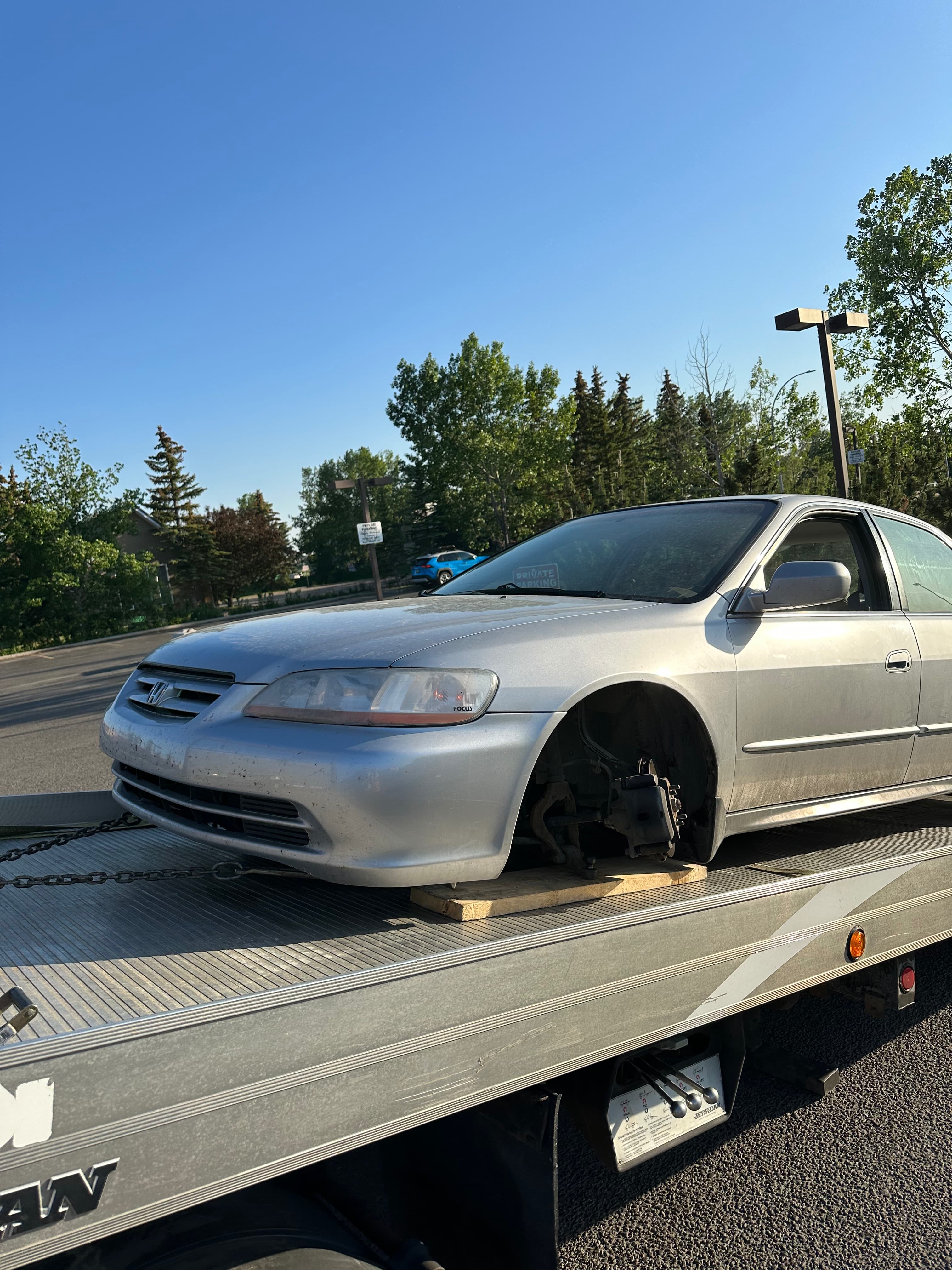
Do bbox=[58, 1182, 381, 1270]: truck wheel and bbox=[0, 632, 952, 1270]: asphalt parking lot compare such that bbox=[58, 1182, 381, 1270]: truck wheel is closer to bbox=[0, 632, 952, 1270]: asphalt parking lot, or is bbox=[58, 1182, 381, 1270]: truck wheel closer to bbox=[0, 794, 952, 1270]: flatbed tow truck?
bbox=[0, 794, 952, 1270]: flatbed tow truck

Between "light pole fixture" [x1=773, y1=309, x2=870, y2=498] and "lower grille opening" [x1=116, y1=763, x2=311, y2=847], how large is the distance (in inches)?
525

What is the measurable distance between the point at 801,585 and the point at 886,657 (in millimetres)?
722

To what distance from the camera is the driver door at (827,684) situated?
117 inches

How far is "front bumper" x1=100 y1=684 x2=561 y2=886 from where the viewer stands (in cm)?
218

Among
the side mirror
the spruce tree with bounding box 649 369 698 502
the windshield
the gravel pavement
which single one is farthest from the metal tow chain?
the spruce tree with bounding box 649 369 698 502

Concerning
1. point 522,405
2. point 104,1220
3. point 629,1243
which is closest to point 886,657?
point 629,1243

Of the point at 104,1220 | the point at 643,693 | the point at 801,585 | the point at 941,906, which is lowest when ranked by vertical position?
the point at 941,906

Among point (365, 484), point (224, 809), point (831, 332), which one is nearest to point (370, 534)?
point (365, 484)

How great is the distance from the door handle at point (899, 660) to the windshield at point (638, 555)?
690 mm

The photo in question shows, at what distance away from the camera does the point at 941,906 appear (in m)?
3.09

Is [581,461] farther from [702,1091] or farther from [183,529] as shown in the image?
[702,1091]

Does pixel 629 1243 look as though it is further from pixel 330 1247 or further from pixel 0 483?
pixel 0 483

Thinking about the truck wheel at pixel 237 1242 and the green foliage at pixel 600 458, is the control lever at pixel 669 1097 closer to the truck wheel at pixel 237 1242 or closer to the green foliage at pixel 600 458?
the truck wheel at pixel 237 1242

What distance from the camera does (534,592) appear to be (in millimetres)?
3506
